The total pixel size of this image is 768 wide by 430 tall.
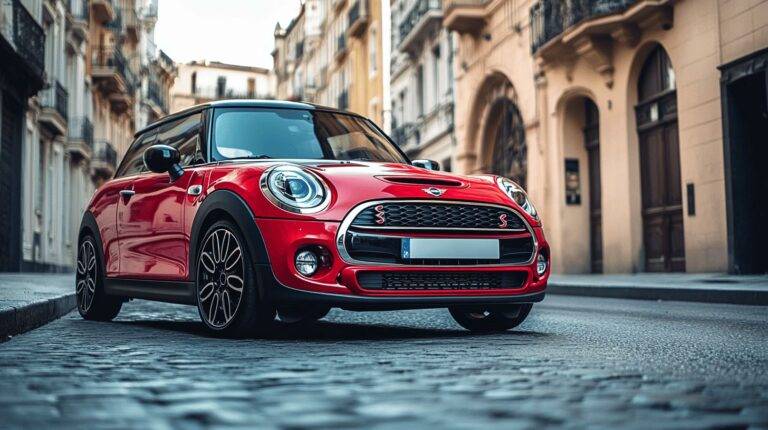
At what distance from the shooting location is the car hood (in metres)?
5.85

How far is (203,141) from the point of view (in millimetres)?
7043

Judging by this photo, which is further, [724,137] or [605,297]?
[724,137]

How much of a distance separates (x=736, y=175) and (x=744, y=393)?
45.2 ft

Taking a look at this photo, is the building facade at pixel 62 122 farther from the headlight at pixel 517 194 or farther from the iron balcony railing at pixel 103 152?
the headlight at pixel 517 194

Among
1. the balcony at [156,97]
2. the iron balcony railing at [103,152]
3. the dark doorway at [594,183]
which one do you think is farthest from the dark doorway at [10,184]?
the balcony at [156,97]

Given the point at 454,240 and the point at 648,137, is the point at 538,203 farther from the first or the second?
the point at 454,240

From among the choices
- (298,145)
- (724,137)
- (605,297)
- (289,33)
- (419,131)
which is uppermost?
(289,33)

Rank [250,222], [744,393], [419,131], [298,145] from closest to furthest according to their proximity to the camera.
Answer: [744,393] → [250,222] → [298,145] → [419,131]

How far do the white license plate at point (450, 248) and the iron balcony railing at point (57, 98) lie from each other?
23.4m

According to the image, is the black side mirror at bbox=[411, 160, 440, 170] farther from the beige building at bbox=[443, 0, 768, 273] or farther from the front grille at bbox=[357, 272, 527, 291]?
the beige building at bbox=[443, 0, 768, 273]

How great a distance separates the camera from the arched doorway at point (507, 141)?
26.5 metres

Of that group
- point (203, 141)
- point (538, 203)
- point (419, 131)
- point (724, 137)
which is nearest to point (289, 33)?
point (419, 131)

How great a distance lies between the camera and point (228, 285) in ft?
20.1

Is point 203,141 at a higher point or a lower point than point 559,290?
higher
